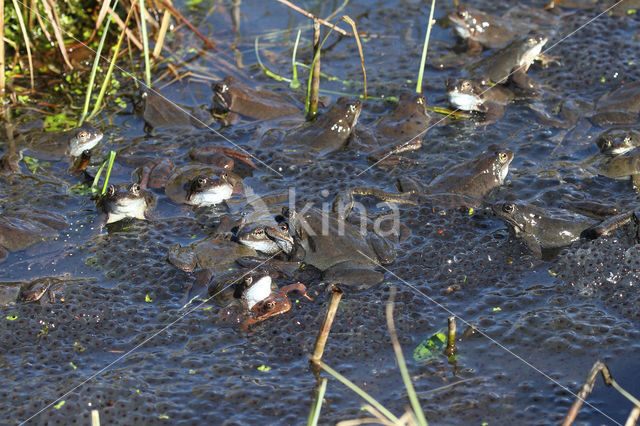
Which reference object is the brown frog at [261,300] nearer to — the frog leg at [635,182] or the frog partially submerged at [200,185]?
the frog partially submerged at [200,185]

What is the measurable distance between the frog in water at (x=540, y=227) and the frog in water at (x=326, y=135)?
1795mm

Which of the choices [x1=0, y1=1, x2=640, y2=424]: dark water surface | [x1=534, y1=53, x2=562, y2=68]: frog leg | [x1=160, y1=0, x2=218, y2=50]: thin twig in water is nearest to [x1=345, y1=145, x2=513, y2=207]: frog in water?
[x1=0, y1=1, x2=640, y2=424]: dark water surface

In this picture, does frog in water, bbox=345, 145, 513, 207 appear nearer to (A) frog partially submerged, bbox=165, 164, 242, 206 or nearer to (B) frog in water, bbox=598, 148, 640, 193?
(B) frog in water, bbox=598, 148, 640, 193

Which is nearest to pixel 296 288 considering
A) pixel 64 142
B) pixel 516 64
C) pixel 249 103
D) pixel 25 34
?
pixel 249 103

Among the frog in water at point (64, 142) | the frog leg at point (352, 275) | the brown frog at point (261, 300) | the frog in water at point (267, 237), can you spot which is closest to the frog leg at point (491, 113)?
the frog leg at point (352, 275)

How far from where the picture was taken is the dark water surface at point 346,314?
4309 millimetres

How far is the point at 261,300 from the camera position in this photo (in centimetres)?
483

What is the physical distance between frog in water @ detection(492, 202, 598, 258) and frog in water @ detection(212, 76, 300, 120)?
2.59m

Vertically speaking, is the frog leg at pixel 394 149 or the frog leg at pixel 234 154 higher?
the frog leg at pixel 394 149

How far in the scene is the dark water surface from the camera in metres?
4.31

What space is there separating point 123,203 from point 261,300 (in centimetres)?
160

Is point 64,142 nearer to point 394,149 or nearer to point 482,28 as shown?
point 394,149

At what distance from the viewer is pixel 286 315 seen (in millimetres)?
4918

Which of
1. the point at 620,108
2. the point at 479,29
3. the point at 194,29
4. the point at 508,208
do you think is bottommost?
the point at 508,208
